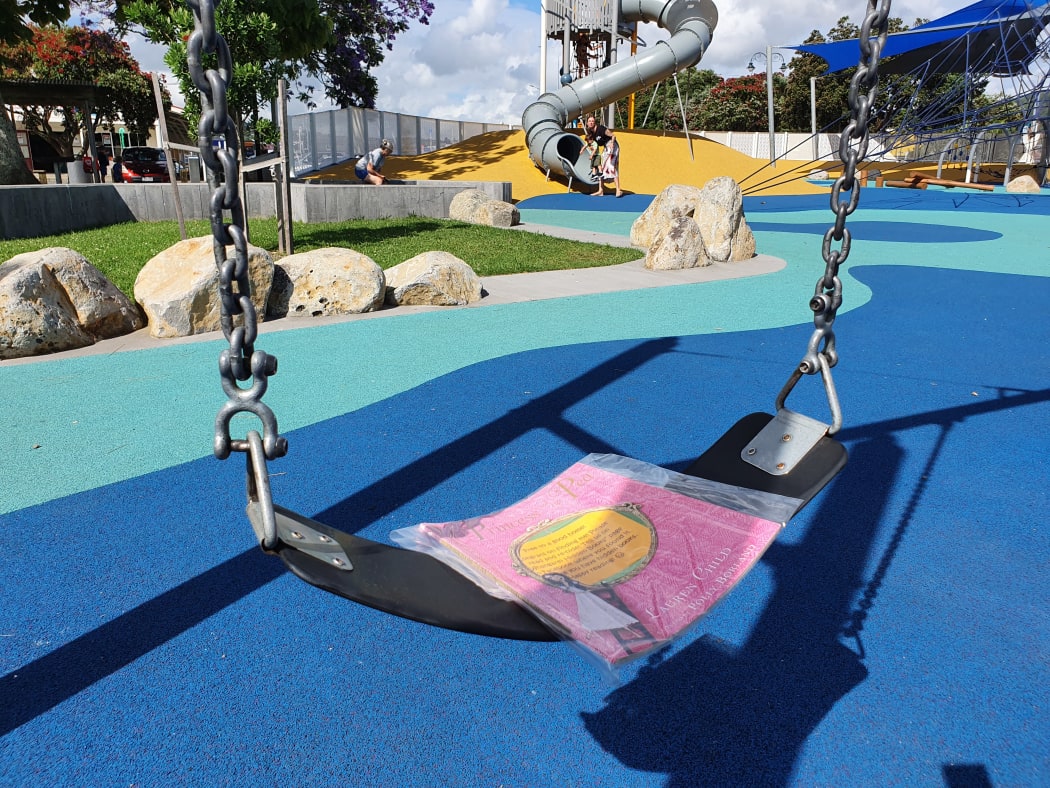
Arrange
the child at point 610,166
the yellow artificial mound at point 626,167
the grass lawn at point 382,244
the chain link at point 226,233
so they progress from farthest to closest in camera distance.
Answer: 1. the yellow artificial mound at point 626,167
2. the child at point 610,166
3. the grass lawn at point 382,244
4. the chain link at point 226,233

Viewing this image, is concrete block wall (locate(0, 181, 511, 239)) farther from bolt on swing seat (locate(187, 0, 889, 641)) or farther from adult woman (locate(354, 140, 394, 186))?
bolt on swing seat (locate(187, 0, 889, 641))

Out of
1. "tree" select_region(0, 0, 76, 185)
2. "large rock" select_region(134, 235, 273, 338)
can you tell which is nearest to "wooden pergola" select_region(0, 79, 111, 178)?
"tree" select_region(0, 0, 76, 185)

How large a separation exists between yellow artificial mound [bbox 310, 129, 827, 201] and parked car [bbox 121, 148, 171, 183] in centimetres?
620

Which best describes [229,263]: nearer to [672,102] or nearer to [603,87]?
[603,87]

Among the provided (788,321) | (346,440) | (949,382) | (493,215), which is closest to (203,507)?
(346,440)

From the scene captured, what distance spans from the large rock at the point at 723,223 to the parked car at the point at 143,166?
19.7m

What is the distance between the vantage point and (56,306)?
5.11 metres

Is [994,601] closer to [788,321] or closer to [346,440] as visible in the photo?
[346,440]

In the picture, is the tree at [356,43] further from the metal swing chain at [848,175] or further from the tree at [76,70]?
the metal swing chain at [848,175]

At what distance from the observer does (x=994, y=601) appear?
8.09 feet

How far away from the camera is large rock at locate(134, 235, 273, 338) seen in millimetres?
5543

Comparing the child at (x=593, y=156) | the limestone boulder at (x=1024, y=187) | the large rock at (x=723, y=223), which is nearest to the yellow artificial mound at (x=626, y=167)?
the child at (x=593, y=156)

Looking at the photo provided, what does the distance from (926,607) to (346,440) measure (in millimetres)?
2699

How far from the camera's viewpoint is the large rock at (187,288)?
218 inches
